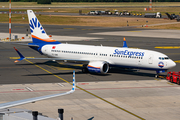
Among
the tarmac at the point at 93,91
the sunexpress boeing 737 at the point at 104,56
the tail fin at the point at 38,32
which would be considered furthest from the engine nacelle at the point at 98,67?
the tail fin at the point at 38,32

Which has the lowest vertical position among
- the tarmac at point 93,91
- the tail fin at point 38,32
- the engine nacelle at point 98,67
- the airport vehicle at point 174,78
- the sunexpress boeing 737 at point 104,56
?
the tarmac at point 93,91

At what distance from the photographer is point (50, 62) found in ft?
196

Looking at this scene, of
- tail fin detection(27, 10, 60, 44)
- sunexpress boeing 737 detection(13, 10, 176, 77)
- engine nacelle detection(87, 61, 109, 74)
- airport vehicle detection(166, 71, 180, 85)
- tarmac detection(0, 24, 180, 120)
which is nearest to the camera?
tarmac detection(0, 24, 180, 120)

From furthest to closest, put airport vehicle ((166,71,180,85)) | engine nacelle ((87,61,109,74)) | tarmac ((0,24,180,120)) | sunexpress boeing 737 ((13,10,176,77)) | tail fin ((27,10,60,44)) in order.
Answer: tail fin ((27,10,60,44)) < engine nacelle ((87,61,109,74)) < sunexpress boeing 737 ((13,10,176,77)) < airport vehicle ((166,71,180,85)) < tarmac ((0,24,180,120))

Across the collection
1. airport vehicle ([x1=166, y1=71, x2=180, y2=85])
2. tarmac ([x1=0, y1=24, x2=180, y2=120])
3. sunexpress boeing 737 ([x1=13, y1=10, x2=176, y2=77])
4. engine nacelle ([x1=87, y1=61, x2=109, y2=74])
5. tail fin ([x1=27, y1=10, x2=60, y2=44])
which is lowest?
tarmac ([x1=0, y1=24, x2=180, y2=120])

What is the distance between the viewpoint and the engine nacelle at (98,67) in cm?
4719

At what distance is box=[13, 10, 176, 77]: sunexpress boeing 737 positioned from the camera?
45750 mm

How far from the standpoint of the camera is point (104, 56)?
4928cm

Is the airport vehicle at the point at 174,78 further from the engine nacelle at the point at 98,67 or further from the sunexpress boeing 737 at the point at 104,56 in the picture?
the engine nacelle at the point at 98,67

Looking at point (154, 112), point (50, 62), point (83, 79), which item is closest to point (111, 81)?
point (83, 79)

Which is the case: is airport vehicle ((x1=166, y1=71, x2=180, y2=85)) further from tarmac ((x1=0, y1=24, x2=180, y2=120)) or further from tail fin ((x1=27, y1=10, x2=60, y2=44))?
tail fin ((x1=27, y1=10, x2=60, y2=44))

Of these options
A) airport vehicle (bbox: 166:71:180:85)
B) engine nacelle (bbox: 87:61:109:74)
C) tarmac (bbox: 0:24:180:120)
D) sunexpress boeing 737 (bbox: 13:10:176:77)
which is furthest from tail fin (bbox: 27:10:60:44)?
airport vehicle (bbox: 166:71:180:85)

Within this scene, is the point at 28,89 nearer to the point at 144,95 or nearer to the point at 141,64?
the point at 144,95

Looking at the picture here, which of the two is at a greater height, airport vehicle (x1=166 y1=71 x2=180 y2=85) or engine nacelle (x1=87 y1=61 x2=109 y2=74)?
engine nacelle (x1=87 y1=61 x2=109 y2=74)
